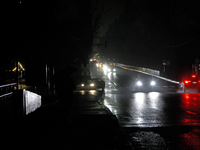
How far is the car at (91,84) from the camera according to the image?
978 inches

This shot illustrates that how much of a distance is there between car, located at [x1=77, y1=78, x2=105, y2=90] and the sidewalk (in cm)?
1525

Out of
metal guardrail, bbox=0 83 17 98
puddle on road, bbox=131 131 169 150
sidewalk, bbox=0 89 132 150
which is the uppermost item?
metal guardrail, bbox=0 83 17 98

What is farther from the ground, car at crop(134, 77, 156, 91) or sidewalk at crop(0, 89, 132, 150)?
car at crop(134, 77, 156, 91)

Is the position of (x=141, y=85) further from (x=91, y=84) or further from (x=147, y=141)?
(x=147, y=141)

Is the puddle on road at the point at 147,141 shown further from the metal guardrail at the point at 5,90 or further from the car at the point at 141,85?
the car at the point at 141,85

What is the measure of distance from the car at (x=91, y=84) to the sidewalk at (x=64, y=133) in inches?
600

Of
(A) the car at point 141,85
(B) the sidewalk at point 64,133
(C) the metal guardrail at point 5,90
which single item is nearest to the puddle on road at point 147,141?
(B) the sidewalk at point 64,133

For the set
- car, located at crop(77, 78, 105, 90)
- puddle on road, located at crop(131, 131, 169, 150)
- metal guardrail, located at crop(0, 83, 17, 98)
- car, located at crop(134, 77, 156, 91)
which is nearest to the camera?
puddle on road, located at crop(131, 131, 169, 150)

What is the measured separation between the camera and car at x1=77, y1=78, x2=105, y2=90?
2483 cm

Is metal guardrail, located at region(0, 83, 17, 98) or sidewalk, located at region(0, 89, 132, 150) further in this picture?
metal guardrail, located at region(0, 83, 17, 98)

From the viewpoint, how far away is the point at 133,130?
7809mm

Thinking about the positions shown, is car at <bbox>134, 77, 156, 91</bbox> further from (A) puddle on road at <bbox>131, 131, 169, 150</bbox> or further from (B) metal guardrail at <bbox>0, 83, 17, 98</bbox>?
(A) puddle on road at <bbox>131, 131, 169, 150</bbox>

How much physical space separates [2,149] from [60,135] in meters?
1.58

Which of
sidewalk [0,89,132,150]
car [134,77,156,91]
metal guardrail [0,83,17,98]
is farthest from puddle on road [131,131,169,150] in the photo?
car [134,77,156,91]
